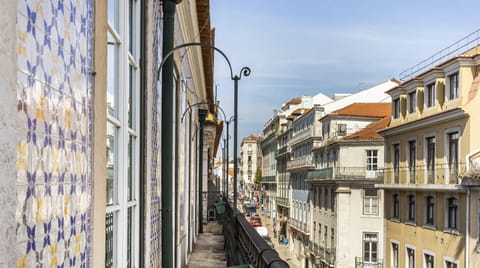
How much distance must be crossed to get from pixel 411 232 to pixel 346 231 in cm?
1121

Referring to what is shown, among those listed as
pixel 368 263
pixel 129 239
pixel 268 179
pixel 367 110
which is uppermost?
pixel 367 110

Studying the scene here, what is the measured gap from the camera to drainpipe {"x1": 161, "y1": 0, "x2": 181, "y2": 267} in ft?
14.4

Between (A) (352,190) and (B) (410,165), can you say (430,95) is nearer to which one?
(B) (410,165)

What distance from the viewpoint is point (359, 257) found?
41.2 metres

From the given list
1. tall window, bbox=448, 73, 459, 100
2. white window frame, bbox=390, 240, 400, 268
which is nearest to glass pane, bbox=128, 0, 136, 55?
tall window, bbox=448, 73, 459, 100

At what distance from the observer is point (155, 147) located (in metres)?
4.84

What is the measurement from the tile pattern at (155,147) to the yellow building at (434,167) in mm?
21163

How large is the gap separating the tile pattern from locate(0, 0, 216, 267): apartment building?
474 millimetres

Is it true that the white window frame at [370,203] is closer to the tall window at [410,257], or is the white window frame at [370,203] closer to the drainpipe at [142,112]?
the tall window at [410,257]

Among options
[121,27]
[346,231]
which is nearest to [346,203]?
[346,231]

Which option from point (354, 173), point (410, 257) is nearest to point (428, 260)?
point (410, 257)

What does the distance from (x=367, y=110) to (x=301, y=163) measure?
452 inches

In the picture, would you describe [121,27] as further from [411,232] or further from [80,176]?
[411,232]

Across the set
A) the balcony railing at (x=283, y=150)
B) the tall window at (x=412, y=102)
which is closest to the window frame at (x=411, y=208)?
the tall window at (x=412, y=102)
